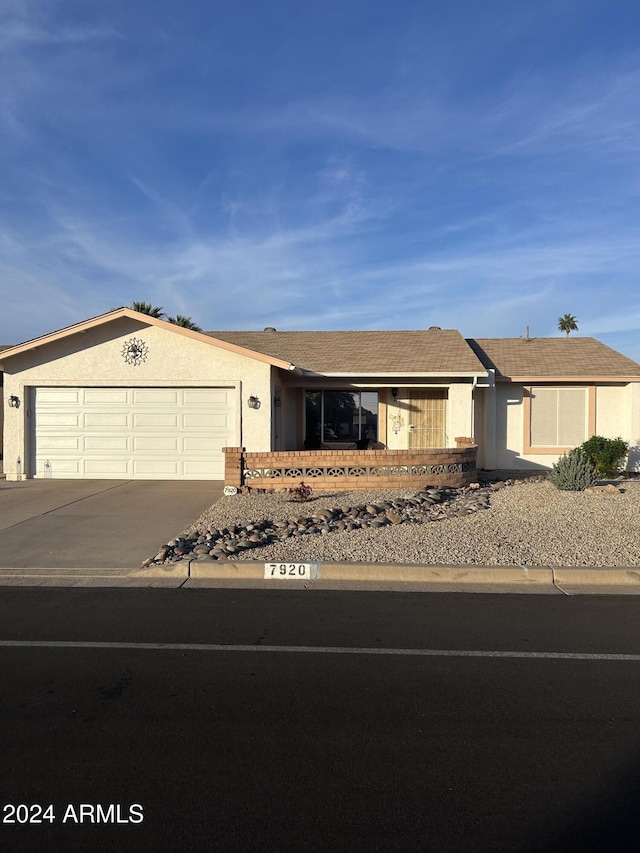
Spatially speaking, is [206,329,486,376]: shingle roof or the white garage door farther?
[206,329,486,376]: shingle roof

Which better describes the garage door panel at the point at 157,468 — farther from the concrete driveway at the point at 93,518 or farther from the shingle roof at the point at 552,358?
the shingle roof at the point at 552,358

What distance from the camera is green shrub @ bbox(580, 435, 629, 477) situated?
1606 centimetres

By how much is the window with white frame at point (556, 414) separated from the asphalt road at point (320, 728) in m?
12.4

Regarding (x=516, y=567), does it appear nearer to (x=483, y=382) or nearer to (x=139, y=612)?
(x=139, y=612)

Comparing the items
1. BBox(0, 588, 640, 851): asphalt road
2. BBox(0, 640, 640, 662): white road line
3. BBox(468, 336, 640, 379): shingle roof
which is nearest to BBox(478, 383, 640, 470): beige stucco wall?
BBox(468, 336, 640, 379): shingle roof

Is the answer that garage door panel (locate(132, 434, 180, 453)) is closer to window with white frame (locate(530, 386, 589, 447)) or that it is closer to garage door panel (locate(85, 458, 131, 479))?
garage door panel (locate(85, 458, 131, 479))

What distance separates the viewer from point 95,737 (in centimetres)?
402

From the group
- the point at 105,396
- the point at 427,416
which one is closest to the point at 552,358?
the point at 427,416

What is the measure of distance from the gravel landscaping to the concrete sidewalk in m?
0.26

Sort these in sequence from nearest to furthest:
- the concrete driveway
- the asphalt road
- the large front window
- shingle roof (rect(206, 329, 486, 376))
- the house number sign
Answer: the asphalt road
the house number sign
the concrete driveway
shingle roof (rect(206, 329, 486, 376))
the large front window

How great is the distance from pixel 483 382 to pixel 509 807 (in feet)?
48.1

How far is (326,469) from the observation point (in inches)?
527

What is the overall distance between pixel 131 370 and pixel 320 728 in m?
12.8

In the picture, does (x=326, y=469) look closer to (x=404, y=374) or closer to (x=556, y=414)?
(x=404, y=374)
